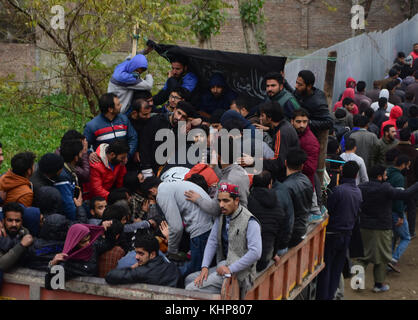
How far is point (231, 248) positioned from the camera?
187 inches

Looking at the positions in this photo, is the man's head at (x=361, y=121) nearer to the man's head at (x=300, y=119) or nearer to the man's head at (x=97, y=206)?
the man's head at (x=300, y=119)

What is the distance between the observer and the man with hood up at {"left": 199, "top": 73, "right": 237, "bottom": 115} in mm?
7660

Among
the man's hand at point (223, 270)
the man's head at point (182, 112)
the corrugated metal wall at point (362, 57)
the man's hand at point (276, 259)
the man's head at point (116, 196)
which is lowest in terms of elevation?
the man's hand at point (276, 259)

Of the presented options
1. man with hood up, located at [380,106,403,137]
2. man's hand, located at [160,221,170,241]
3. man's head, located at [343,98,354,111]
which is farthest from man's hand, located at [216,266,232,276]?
man's head, located at [343,98,354,111]

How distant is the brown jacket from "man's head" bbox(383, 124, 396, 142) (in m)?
6.23

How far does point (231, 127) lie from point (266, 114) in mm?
388

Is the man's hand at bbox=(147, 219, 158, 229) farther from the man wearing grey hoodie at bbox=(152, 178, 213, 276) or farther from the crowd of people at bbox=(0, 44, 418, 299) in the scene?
the man wearing grey hoodie at bbox=(152, 178, 213, 276)

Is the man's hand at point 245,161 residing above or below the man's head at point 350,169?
above

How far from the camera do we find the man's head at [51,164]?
545 centimetres

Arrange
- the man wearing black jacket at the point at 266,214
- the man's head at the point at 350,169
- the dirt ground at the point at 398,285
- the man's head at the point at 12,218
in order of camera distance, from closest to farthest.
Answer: the man's head at the point at 12,218, the man wearing black jacket at the point at 266,214, the man's head at the point at 350,169, the dirt ground at the point at 398,285

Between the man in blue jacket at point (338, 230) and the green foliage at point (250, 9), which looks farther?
the green foliage at point (250, 9)

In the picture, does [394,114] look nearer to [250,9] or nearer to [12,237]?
[250,9]

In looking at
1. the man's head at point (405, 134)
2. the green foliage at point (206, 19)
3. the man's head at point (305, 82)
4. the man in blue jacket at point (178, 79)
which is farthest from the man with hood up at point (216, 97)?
the green foliage at point (206, 19)

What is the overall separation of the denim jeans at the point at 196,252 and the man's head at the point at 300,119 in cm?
183
